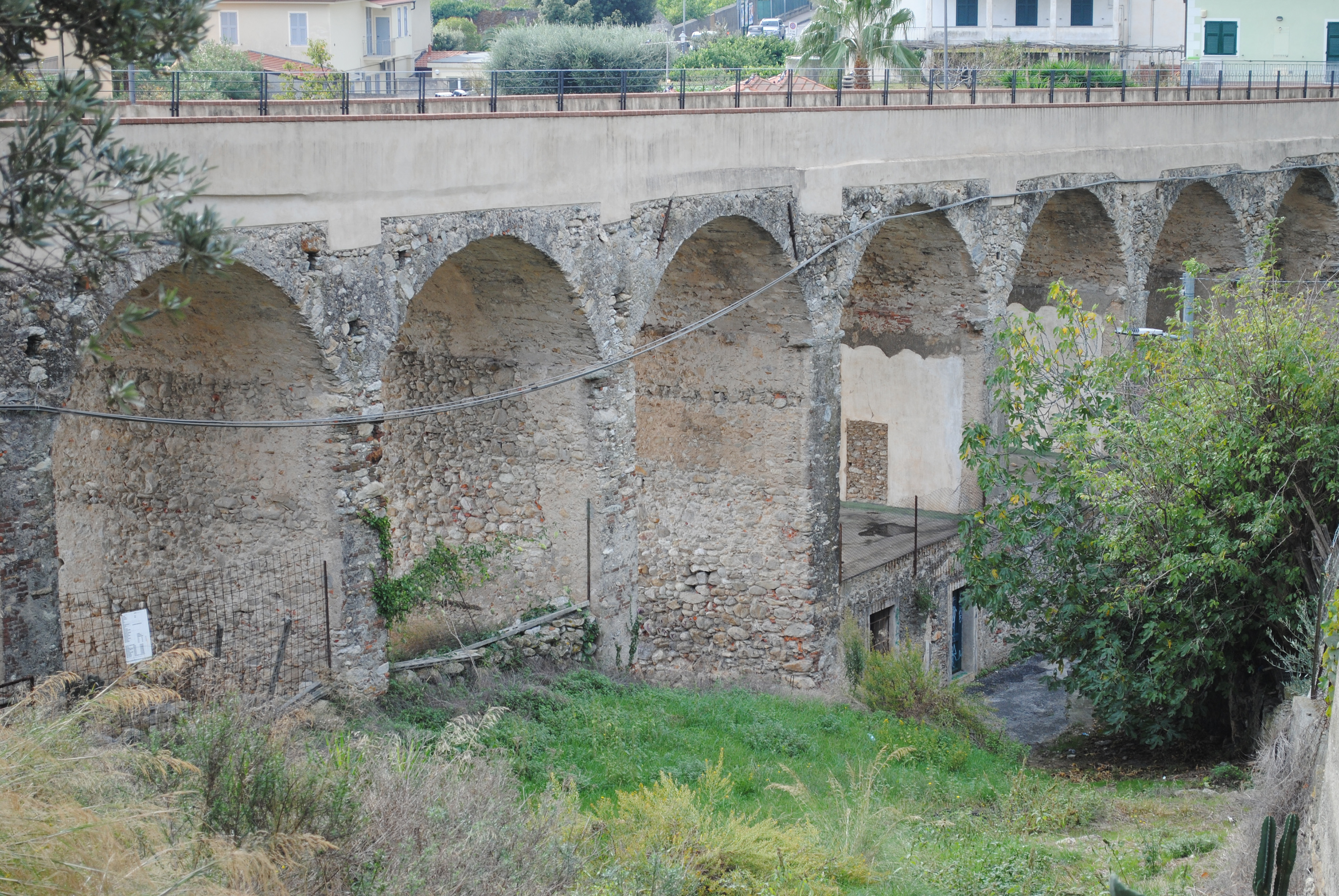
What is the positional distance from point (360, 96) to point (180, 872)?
7.03 metres

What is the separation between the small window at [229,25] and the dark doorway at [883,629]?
20.8 m

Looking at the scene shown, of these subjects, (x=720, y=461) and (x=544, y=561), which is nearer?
(x=544, y=561)

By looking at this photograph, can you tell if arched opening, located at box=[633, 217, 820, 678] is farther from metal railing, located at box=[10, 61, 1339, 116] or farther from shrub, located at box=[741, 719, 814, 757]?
shrub, located at box=[741, 719, 814, 757]

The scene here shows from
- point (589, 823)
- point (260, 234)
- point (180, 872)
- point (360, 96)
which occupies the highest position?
point (360, 96)

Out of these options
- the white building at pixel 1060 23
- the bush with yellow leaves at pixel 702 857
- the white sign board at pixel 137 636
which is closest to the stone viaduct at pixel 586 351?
the white sign board at pixel 137 636

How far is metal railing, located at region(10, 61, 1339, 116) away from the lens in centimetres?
1020

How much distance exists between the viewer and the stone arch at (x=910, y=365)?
1698cm

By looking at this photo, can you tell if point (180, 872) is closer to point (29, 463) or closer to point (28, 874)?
point (28, 874)

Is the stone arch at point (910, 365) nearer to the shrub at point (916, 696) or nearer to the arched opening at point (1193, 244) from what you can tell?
the shrub at point (916, 696)

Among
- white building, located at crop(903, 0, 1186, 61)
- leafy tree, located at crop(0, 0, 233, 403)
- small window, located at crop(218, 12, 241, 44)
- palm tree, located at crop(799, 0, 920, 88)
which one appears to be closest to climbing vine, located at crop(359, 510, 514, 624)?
leafy tree, located at crop(0, 0, 233, 403)

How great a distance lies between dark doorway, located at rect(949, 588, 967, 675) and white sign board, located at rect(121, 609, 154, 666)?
10.9 metres

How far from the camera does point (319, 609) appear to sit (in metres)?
10.7

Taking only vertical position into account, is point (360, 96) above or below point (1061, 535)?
above

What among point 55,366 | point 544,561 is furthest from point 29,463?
point 544,561
